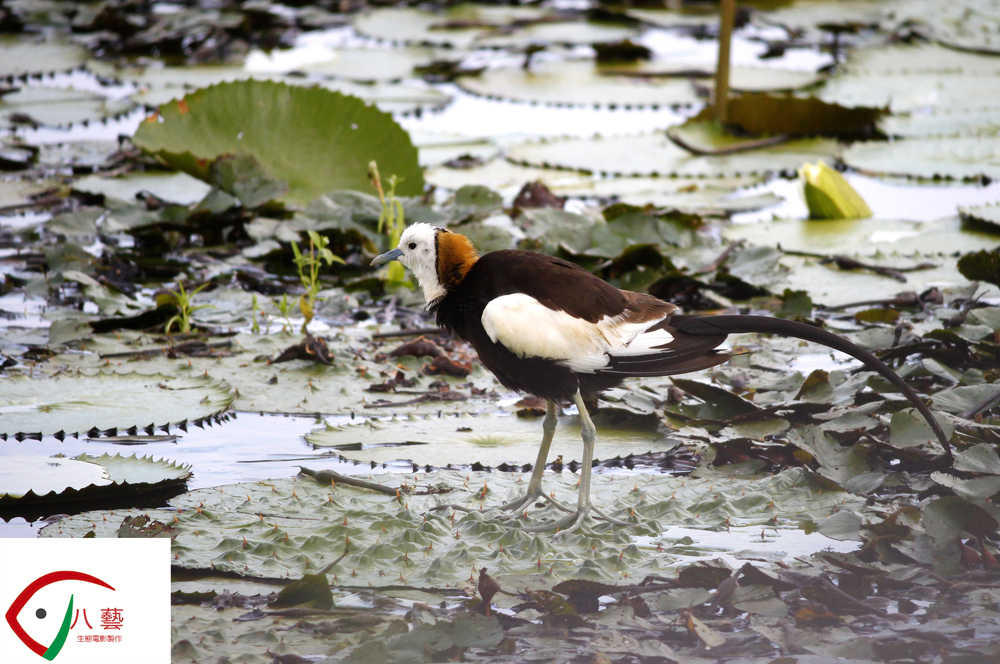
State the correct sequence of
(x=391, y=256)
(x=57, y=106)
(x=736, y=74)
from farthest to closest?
1. (x=736, y=74)
2. (x=57, y=106)
3. (x=391, y=256)

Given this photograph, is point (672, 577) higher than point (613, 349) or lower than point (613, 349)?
lower

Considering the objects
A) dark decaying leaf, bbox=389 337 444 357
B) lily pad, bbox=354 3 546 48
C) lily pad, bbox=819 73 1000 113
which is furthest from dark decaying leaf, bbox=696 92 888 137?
dark decaying leaf, bbox=389 337 444 357

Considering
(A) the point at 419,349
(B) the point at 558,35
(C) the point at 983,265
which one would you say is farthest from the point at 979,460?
(B) the point at 558,35

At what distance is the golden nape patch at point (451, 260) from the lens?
1983 mm

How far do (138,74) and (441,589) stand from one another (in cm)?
494

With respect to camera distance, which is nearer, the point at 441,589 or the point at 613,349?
the point at 441,589

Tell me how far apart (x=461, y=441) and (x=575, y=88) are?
3903 mm

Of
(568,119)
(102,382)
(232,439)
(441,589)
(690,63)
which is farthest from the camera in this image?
(690,63)

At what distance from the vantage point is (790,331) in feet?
5.99

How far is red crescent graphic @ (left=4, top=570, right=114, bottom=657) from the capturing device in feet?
5.08

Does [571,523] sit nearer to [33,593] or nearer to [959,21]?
[33,593]

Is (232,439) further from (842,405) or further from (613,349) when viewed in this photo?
(842,405)

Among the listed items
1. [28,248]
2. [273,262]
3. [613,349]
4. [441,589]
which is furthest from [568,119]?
[441,589]

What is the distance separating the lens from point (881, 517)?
1875 millimetres
